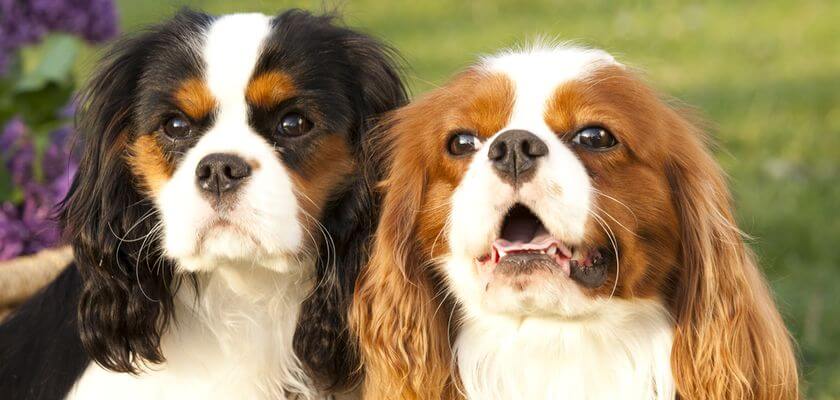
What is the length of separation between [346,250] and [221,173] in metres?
0.42

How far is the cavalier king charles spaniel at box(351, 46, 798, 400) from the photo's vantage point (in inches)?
99.9

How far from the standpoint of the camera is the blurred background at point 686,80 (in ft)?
14.4

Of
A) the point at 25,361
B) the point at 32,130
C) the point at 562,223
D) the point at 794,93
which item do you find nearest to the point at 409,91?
the point at 562,223

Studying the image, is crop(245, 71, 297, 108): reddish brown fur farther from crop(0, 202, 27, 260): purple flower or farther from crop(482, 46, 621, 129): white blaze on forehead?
crop(0, 202, 27, 260): purple flower

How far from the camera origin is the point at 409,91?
3268 millimetres

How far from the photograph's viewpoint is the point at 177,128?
114 inches

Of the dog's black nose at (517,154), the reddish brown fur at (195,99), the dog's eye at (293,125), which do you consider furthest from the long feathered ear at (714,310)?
the reddish brown fur at (195,99)

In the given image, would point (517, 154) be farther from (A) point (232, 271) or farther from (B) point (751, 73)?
(B) point (751, 73)

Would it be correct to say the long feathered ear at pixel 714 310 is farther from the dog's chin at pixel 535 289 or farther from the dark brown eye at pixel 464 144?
the dark brown eye at pixel 464 144

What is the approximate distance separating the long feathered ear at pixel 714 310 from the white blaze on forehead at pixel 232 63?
0.99 m

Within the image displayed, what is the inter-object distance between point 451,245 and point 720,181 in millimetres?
641

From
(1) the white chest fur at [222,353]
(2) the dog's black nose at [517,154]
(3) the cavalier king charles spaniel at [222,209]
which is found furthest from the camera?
(1) the white chest fur at [222,353]

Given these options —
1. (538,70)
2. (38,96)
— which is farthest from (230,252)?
(38,96)

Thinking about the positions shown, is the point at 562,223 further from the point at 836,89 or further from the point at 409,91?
the point at 836,89
